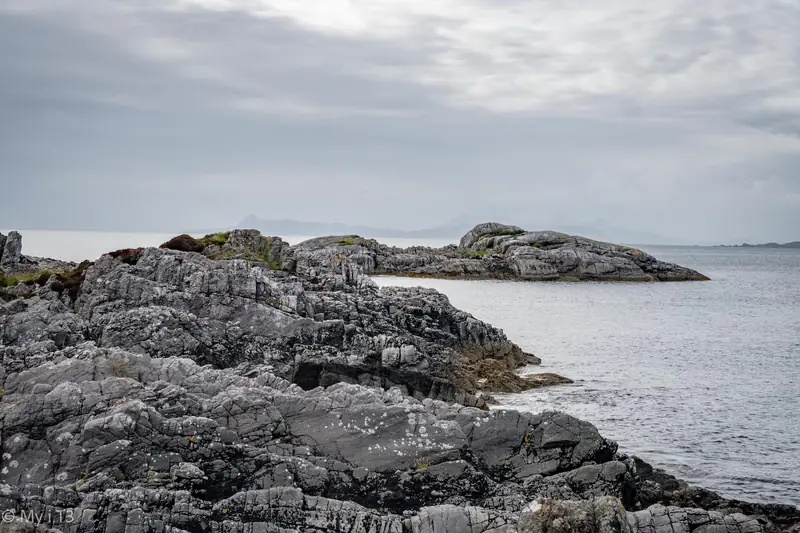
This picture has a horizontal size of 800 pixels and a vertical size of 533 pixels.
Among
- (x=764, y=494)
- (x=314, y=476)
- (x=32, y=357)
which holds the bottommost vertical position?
(x=764, y=494)

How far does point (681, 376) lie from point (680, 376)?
0.06 meters

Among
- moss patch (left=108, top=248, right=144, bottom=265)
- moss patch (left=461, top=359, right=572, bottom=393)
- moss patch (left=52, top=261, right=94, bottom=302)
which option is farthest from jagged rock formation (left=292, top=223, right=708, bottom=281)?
moss patch (left=52, top=261, right=94, bottom=302)

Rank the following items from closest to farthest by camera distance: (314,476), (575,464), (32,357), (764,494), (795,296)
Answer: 1. (314,476)
2. (575,464)
3. (764,494)
4. (32,357)
5. (795,296)

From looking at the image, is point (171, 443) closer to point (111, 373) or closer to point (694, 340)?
point (111, 373)

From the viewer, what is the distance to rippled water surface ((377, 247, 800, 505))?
26.3m

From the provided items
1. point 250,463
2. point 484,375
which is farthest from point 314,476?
point 484,375

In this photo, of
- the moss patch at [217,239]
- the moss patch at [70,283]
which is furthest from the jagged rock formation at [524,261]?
the moss patch at [70,283]

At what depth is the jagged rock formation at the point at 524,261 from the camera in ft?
413

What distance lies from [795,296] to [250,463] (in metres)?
108

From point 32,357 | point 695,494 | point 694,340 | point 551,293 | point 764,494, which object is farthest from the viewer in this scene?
point 551,293

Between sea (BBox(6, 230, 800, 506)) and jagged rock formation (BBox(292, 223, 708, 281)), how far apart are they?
32.1 metres

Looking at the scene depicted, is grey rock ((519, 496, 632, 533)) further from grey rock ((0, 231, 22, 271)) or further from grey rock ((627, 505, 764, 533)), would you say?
grey rock ((0, 231, 22, 271))

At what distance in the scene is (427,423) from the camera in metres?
19.7

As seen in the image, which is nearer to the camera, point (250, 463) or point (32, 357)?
point (250, 463)
